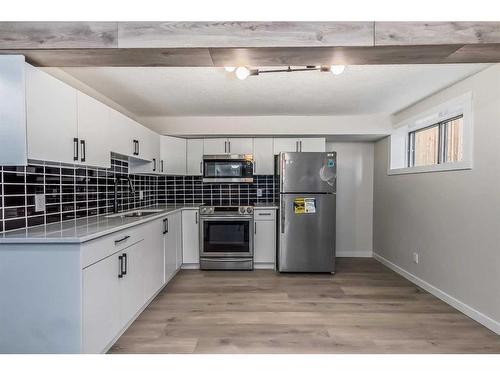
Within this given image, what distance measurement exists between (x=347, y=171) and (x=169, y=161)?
2852 mm

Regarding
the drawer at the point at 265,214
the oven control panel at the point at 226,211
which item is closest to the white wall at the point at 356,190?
the drawer at the point at 265,214

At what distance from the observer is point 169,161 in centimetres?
397

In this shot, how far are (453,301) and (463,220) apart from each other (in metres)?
0.80

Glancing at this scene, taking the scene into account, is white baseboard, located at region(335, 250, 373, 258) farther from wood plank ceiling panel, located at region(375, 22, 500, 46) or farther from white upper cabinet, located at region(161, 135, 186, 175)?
wood plank ceiling panel, located at region(375, 22, 500, 46)

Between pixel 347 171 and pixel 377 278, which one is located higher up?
pixel 347 171

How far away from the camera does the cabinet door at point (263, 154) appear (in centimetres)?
411

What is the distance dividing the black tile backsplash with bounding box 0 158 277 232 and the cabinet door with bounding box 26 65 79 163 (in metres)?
0.18

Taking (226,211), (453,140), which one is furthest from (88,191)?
(453,140)

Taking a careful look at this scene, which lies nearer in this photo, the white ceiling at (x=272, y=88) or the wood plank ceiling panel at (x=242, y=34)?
the wood plank ceiling panel at (x=242, y=34)

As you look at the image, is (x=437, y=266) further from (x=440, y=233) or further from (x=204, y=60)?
(x=204, y=60)

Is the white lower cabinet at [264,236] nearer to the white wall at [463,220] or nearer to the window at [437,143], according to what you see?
the white wall at [463,220]

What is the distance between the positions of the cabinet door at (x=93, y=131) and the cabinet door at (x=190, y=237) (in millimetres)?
1605

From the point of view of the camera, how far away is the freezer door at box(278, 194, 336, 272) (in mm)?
3641

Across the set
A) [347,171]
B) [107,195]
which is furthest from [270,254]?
[107,195]
